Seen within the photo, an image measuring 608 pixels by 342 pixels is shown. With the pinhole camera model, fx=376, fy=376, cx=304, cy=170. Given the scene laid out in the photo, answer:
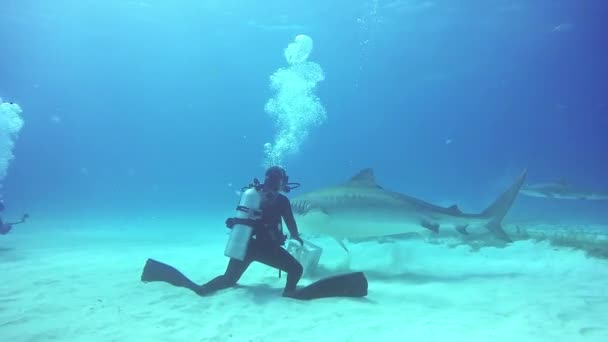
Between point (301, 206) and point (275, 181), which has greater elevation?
point (275, 181)

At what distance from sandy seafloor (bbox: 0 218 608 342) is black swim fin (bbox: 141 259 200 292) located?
156 mm

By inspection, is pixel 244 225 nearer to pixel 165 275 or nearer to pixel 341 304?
pixel 341 304

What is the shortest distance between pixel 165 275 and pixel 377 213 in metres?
4.66

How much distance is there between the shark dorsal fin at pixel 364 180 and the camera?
9.35 m

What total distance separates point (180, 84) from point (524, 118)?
97.7 meters

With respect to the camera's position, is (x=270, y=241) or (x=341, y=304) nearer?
(x=341, y=304)

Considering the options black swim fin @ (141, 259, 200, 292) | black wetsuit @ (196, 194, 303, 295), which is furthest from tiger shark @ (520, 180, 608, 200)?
black swim fin @ (141, 259, 200, 292)

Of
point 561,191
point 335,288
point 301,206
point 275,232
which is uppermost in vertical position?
point 561,191

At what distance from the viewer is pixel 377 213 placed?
8.62 m

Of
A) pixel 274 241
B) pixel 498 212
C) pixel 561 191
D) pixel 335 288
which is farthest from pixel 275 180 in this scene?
pixel 561 191

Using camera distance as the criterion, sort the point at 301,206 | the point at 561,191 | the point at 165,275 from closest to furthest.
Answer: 1. the point at 165,275
2. the point at 301,206
3. the point at 561,191

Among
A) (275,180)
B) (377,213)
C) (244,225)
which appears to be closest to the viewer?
(244,225)

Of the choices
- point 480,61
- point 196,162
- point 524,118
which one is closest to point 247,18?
point 480,61

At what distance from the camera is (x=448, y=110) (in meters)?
96.8
